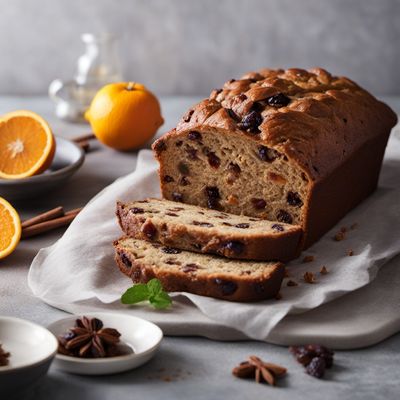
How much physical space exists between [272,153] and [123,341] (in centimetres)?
111

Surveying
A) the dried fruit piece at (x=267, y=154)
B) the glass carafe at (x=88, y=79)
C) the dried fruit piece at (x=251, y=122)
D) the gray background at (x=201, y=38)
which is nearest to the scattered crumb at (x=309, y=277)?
the dried fruit piece at (x=267, y=154)

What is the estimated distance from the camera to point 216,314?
2854 millimetres

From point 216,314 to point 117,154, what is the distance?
92.3 inches

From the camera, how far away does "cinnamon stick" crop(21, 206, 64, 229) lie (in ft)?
12.5

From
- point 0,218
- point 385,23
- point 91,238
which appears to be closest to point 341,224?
point 91,238

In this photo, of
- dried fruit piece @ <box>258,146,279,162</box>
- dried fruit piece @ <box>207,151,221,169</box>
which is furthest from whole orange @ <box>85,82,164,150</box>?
dried fruit piece @ <box>258,146,279,162</box>

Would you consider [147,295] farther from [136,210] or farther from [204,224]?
[136,210]

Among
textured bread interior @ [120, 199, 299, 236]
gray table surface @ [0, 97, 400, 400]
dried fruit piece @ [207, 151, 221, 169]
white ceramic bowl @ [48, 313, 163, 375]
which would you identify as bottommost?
gray table surface @ [0, 97, 400, 400]

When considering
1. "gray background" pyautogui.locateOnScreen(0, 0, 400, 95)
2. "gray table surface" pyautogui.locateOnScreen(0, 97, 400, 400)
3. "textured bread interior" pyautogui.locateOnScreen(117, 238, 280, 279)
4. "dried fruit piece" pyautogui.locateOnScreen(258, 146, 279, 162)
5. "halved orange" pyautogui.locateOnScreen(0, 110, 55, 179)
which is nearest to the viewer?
"gray table surface" pyautogui.locateOnScreen(0, 97, 400, 400)

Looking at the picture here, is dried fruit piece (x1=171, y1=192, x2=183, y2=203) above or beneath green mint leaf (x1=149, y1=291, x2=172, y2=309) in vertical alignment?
above

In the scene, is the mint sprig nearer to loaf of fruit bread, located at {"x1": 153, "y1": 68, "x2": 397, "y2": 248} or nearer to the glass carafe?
loaf of fruit bread, located at {"x1": 153, "y1": 68, "x2": 397, "y2": 248}

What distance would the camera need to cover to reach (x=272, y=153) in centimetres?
345

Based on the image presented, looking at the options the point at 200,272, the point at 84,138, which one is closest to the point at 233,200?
the point at 200,272

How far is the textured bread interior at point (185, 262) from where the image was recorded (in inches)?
120
